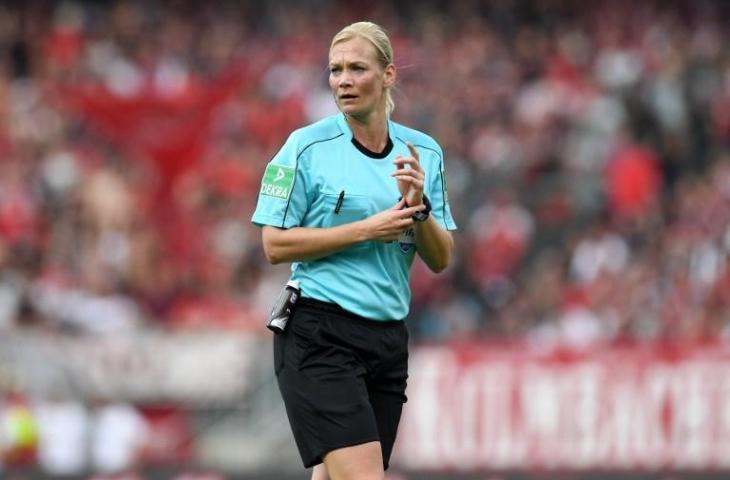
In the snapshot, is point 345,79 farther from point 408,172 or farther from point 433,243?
point 433,243

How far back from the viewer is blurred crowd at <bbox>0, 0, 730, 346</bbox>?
592 inches

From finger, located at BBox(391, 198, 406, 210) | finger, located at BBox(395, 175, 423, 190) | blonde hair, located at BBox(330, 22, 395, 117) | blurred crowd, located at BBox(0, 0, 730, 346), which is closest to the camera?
finger, located at BBox(395, 175, 423, 190)

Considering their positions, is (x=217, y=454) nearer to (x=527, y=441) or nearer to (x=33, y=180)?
(x=527, y=441)

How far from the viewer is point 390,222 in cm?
600

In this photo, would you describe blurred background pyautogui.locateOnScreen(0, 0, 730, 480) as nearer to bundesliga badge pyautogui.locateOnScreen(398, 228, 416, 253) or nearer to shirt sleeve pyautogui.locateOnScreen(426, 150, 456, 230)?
shirt sleeve pyautogui.locateOnScreen(426, 150, 456, 230)

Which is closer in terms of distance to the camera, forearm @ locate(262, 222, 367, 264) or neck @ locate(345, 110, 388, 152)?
forearm @ locate(262, 222, 367, 264)

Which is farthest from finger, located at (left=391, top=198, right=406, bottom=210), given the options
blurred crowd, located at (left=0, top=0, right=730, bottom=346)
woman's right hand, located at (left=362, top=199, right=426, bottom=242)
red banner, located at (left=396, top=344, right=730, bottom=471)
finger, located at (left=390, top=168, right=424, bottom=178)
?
blurred crowd, located at (left=0, top=0, right=730, bottom=346)

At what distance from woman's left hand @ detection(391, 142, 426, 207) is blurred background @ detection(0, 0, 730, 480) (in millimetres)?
6508

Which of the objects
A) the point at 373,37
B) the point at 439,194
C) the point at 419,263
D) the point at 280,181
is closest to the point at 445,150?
the point at 419,263

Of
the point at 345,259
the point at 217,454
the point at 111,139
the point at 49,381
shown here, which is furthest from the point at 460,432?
the point at 345,259

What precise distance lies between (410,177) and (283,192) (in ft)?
1.54

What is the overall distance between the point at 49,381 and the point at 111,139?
13.8ft

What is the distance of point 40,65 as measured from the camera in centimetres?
1931

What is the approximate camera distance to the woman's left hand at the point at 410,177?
5953mm
